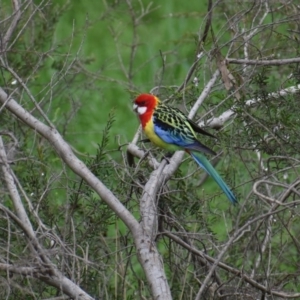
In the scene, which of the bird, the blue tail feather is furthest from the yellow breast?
the blue tail feather

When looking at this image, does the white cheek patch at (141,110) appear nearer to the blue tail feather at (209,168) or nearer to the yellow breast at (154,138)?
the yellow breast at (154,138)

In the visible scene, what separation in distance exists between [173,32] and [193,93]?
19.9 ft

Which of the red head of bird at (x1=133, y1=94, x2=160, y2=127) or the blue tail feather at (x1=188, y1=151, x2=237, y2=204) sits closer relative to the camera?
the blue tail feather at (x1=188, y1=151, x2=237, y2=204)

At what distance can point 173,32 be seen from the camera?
10.6 metres

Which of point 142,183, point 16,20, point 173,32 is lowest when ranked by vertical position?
point 173,32

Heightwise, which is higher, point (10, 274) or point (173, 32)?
point (10, 274)

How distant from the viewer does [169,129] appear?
506 cm

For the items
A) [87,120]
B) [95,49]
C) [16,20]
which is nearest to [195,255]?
[16,20]

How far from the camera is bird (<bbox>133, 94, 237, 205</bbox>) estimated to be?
484cm

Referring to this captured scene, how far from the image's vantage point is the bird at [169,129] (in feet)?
15.9

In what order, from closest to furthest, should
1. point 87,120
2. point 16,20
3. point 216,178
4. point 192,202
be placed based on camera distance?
point 16,20 → point 192,202 → point 216,178 → point 87,120

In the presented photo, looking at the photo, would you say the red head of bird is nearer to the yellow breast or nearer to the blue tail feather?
the yellow breast

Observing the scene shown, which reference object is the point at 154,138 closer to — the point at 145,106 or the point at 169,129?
the point at 169,129

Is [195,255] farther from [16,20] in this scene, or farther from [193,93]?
[16,20]
